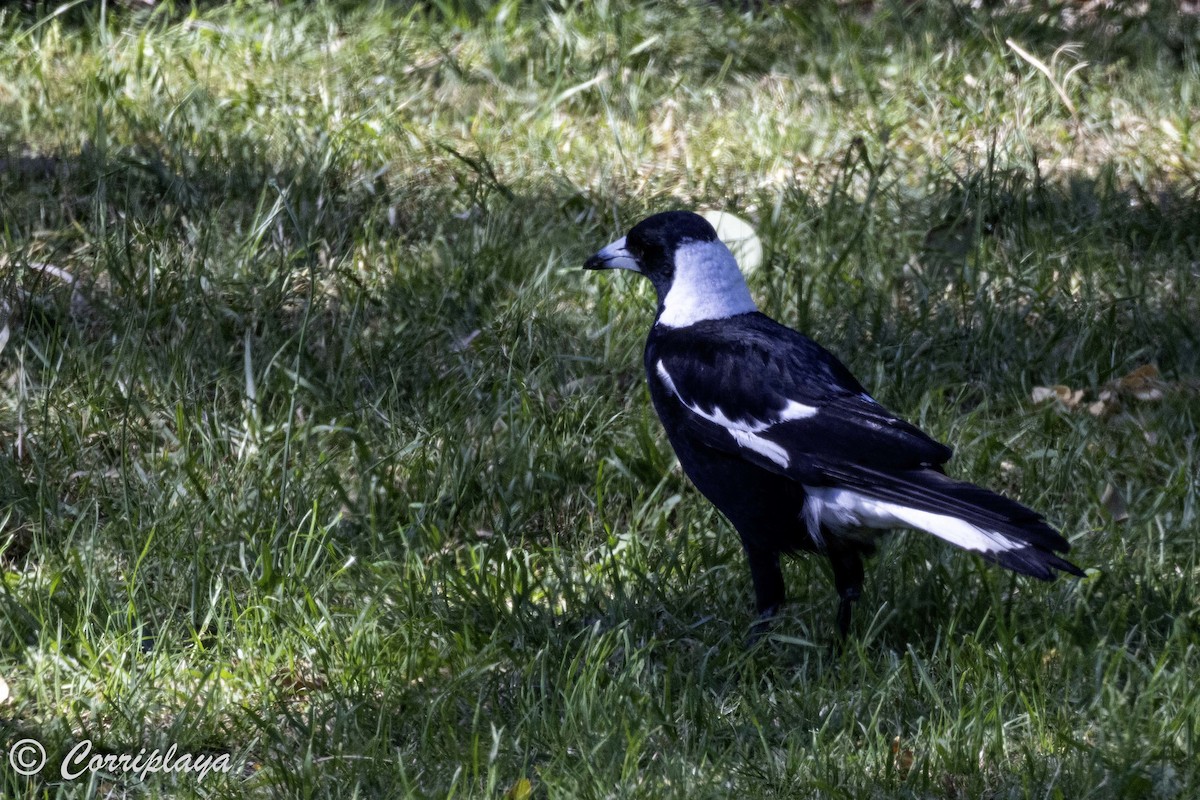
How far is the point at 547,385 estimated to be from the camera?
148 inches

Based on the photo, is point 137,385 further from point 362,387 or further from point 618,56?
Result: point 618,56

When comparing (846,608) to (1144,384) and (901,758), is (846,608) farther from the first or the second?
(1144,384)

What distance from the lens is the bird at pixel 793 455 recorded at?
2.71m

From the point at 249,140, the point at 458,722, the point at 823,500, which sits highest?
the point at 249,140

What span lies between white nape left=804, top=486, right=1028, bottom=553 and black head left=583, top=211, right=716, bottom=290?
0.70 meters

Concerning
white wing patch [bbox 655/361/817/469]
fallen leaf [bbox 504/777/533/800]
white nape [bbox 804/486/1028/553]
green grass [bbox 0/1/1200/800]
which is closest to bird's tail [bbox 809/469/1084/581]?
white nape [bbox 804/486/1028/553]

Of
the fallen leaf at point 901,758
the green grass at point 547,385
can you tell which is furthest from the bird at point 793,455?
the fallen leaf at point 901,758

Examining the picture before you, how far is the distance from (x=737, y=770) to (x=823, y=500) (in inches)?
26.7

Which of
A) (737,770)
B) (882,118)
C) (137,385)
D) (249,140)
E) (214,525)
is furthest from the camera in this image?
(882,118)

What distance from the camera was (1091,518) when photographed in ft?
10.9

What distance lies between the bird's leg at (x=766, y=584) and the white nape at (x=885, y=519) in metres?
0.11

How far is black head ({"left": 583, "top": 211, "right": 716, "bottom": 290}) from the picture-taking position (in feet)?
11.0

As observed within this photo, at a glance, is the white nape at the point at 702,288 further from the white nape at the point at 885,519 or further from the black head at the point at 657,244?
the white nape at the point at 885,519

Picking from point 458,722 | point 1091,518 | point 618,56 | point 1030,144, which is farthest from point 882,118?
point 458,722
